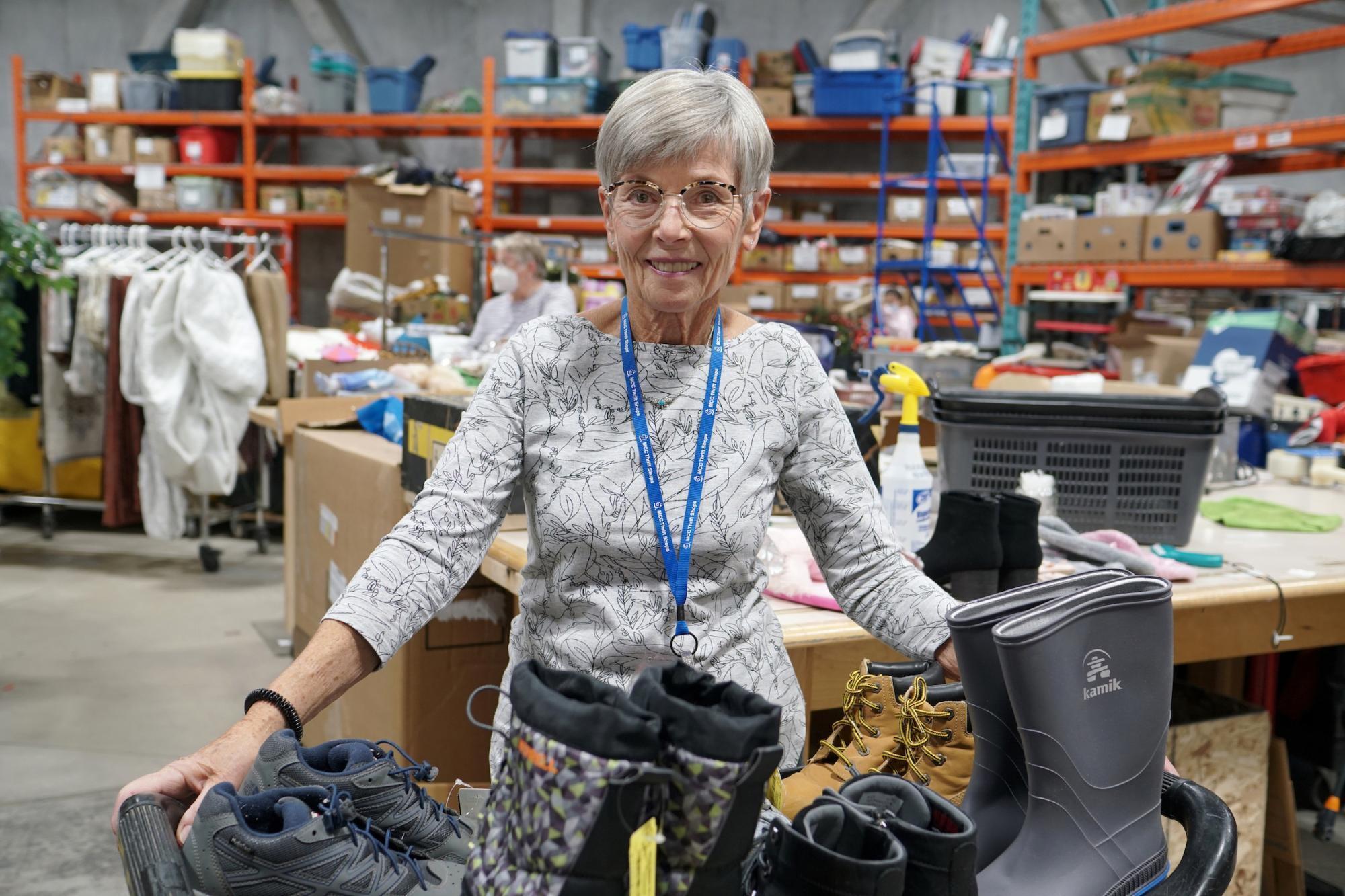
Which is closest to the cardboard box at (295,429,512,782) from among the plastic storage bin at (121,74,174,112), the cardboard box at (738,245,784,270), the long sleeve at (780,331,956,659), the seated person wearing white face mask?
the long sleeve at (780,331,956,659)

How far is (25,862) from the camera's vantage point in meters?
2.57

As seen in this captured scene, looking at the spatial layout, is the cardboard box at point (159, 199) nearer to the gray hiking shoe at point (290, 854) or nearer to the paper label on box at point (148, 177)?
the paper label on box at point (148, 177)

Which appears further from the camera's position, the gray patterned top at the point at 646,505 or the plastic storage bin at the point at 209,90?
the plastic storage bin at the point at 209,90

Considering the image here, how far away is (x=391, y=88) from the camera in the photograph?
9242 millimetres

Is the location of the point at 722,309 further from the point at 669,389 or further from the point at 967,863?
the point at 967,863

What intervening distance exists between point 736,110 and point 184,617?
403cm

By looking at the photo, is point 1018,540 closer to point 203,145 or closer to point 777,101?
point 777,101

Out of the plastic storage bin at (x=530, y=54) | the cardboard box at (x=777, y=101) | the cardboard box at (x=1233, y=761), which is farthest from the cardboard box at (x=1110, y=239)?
the plastic storage bin at (x=530, y=54)

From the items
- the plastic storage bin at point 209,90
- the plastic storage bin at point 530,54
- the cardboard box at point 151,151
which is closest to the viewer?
the plastic storage bin at point 530,54

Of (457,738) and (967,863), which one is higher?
(967,863)

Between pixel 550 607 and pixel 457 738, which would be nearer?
pixel 550 607

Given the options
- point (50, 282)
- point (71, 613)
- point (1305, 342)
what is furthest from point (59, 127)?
point (1305, 342)

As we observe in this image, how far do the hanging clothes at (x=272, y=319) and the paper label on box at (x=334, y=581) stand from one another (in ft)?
7.27

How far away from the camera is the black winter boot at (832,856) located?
756 millimetres
